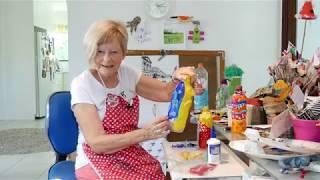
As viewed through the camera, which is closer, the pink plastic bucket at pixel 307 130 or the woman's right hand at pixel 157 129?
the pink plastic bucket at pixel 307 130

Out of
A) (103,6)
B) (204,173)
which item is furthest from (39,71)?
(204,173)

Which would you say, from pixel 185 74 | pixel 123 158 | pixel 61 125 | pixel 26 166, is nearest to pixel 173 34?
pixel 61 125

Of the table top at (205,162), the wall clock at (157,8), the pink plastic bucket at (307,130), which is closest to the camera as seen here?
the pink plastic bucket at (307,130)

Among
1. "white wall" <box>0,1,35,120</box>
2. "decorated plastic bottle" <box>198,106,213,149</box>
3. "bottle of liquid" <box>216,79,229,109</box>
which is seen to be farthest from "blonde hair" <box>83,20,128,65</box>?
"white wall" <box>0,1,35,120</box>

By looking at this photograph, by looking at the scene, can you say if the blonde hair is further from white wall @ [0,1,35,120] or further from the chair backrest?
white wall @ [0,1,35,120]

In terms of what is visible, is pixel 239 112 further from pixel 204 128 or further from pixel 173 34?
pixel 173 34

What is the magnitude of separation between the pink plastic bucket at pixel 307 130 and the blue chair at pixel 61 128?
40.3 inches

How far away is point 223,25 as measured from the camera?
3.07m

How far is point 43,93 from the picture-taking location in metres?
7.02

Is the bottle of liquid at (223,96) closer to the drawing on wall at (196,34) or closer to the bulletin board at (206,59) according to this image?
the bulletin board at (206,59)

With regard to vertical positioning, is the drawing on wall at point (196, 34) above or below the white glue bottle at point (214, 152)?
above

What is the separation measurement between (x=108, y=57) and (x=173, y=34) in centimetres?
170

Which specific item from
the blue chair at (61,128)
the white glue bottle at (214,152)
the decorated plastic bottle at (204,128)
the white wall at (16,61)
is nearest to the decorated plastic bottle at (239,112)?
the decorated plastic bottle at (204,128)

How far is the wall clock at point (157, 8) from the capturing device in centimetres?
302
